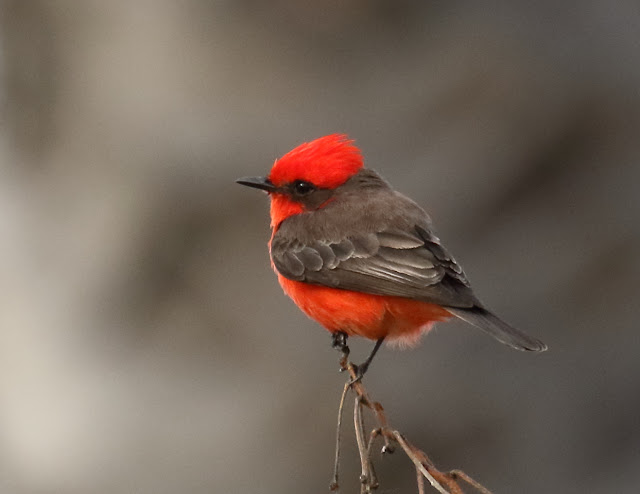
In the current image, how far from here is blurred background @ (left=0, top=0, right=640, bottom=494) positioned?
13.0 feet

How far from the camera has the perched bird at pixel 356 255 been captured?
2.63 m

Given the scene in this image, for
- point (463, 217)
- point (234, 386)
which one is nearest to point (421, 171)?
point (463, 217)

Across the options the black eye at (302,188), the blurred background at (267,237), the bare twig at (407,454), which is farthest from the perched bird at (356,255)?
the blurred background at (267,237)

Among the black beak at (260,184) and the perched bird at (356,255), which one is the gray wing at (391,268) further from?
the black beak at (260,184)

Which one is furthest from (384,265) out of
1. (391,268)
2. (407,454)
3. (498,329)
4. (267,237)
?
(267,237)

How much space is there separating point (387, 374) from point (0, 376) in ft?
5.92

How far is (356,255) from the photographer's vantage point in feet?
9.14

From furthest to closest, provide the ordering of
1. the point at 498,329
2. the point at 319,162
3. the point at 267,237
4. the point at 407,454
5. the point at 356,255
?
1. the point at 267,237
2. the point at 319,162
3. the point at 356,255
4. the point at 498,329
5. the point at 407,454

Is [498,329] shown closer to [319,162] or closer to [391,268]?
[391,268]

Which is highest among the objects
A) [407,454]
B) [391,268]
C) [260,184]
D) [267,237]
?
[260,184]

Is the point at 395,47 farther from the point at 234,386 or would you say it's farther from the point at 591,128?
the point at 234,386

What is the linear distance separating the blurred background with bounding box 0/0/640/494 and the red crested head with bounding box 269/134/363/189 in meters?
0.98

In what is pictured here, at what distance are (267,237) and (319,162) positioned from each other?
1.28 m

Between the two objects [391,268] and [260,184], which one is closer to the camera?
[391,268]
